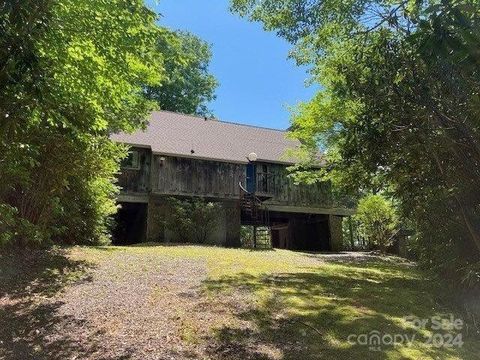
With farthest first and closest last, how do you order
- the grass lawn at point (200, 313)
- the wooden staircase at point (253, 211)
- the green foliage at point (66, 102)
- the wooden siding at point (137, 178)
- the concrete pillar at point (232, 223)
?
the wooden staircase at point (253, 211)
the concrete pillar at point (232, 223)
the wooden siding at point (137, 178)
the grass lawn at point (200, 313)
the green foliage at point (66, 102)

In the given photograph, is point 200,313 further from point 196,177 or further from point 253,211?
point 253,211

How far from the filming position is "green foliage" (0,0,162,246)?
4230 mm

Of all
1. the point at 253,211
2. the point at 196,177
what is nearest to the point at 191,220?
the point at 196,177

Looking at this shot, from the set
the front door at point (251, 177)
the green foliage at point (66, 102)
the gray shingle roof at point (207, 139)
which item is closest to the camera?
the green foliage at point (66, 102)

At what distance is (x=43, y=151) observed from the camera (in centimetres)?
1001

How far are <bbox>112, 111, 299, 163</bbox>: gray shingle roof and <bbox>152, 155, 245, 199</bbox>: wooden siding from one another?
0.41 meters

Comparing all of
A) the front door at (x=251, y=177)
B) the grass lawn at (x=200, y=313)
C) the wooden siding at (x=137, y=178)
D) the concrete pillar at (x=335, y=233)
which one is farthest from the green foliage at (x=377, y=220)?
the grass lawn at (x=200, y=313)

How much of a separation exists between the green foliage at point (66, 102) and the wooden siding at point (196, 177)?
634 centimetres

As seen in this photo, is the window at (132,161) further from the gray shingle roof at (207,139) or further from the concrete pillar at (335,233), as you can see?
the concrete pillar at (335,233)

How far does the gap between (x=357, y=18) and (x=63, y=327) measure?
7714 mm

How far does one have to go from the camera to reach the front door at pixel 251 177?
75.0 ft

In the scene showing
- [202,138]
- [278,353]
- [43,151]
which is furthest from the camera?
[202,138]

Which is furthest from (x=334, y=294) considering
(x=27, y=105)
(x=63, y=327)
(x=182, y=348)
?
(x=27, y=105)

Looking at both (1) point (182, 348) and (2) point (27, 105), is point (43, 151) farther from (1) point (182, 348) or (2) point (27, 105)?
(1) point (182, 348)
